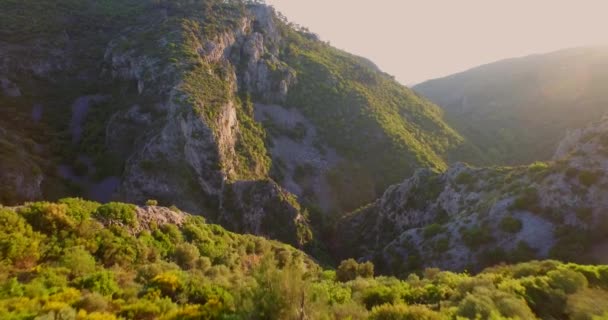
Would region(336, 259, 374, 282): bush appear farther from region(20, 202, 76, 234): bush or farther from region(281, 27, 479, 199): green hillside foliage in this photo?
region(281, 27, 479, 199): green hillside foliage

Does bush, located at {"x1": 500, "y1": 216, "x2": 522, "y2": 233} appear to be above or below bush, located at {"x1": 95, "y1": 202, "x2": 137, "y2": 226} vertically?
below

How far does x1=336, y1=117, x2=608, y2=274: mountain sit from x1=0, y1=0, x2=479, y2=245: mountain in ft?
71.2

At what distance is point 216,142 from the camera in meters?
56.5

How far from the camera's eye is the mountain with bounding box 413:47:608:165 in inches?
4013

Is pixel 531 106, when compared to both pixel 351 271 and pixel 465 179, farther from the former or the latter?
pixel 351 271

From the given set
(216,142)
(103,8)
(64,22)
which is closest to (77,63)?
(64,22)

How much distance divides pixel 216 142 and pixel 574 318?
52.3 meters

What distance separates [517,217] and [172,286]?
34756mm

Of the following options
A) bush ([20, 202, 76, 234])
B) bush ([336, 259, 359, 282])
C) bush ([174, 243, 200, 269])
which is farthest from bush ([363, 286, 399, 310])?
bush ([20, 202, 76, 234])

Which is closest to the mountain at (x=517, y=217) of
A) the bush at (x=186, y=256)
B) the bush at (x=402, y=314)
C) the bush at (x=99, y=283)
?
the bush at (x=186, y=256)

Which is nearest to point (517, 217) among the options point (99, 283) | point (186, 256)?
point (186, 256)

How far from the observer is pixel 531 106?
127 m

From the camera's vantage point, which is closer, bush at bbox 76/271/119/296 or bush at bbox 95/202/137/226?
bush at bbox 76/271/119/296

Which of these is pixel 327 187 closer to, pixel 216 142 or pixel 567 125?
pixel 216 142
